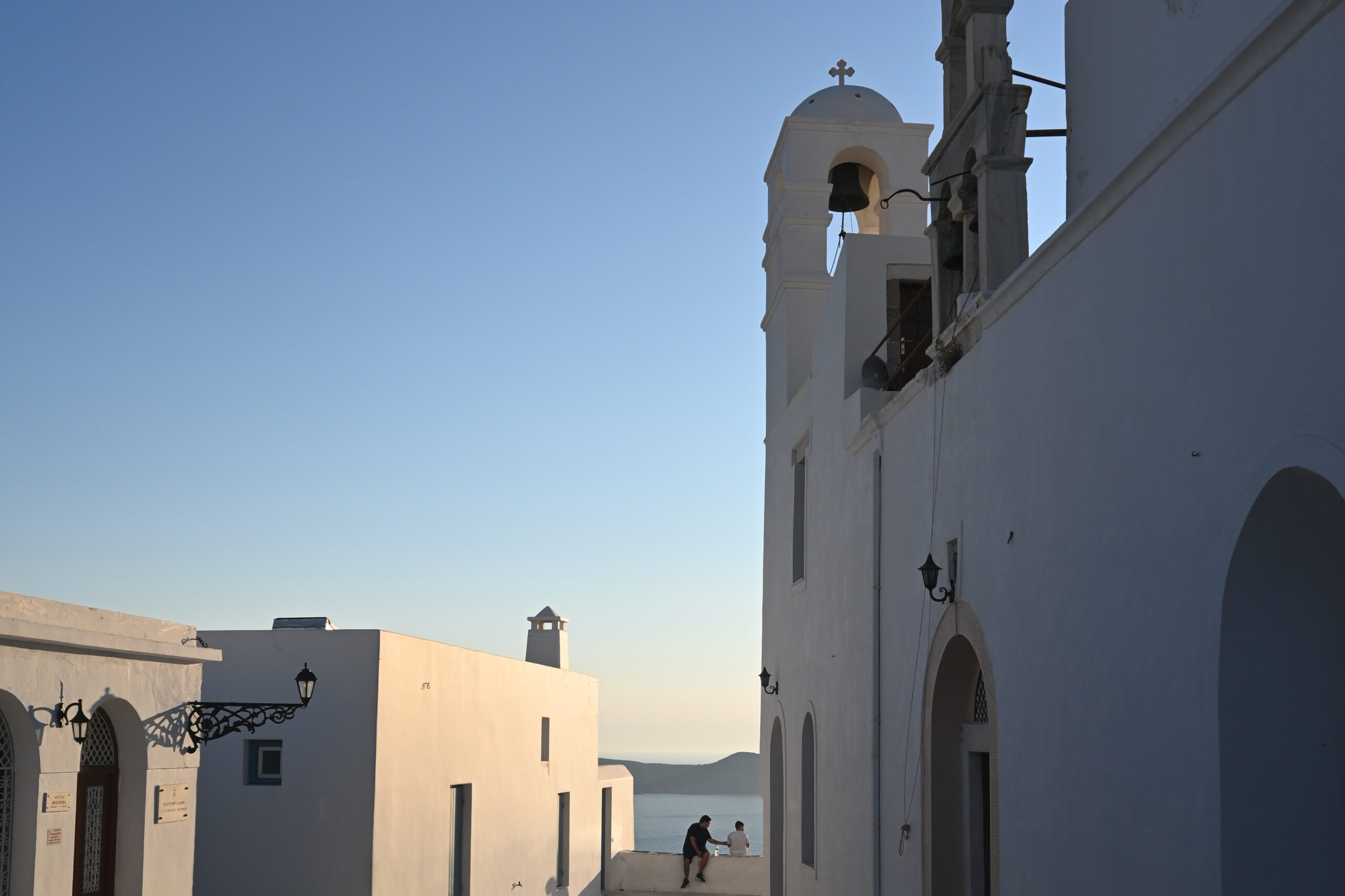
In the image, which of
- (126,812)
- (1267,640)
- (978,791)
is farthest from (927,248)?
(126,812)

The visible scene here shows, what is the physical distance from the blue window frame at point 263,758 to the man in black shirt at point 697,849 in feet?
30.8

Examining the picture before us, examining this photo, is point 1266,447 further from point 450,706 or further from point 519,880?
point 519,880

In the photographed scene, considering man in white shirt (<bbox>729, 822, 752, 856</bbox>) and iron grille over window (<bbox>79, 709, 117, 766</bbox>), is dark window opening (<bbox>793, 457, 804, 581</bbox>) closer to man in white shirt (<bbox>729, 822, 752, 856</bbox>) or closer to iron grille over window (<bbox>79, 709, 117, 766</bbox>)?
iron grille over window (<bbox>79, 709, 117, 766</bbox>)

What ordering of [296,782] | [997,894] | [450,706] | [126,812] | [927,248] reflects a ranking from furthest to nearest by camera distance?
[450,706]
[296,782]
[927,248]
[126,812]
[997,894]

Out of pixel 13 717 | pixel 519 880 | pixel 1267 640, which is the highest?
pixel 1267 640

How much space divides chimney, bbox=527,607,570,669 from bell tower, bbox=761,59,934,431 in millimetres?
11691

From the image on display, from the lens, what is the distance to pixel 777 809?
664 inches

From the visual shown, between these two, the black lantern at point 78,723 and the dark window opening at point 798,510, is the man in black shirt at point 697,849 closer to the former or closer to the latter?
the dark window opening at point 798,510

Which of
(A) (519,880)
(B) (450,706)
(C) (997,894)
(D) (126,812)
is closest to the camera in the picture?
(C) (997,894)

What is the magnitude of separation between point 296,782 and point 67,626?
6441 mm

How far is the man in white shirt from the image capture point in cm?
2512

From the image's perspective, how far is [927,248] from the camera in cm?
1268

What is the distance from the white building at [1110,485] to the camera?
5.02 metres

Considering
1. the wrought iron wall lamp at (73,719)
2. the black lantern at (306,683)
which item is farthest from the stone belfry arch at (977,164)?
the black lantern at (306,683)
